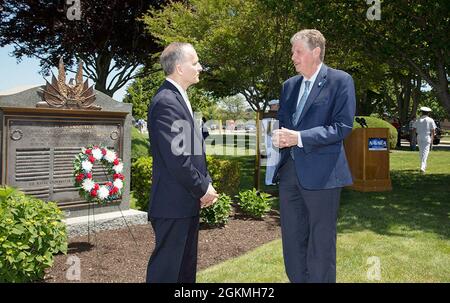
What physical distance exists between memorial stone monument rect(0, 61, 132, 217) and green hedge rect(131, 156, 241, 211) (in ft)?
1.55

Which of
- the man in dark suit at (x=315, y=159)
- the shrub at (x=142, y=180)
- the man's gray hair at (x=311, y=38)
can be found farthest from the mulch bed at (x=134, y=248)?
the man's gray hair at (x=311, y=38)

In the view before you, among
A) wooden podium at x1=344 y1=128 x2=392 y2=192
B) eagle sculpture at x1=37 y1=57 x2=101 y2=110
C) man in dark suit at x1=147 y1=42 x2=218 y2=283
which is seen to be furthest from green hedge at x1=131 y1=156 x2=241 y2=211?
man in dark suit at x1=147 y1=42 x2=218 y2=283

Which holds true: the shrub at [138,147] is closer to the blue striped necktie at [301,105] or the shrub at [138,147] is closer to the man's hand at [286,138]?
the blue striped necktie at [301,105]

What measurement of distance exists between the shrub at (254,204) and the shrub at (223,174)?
65 centimetres

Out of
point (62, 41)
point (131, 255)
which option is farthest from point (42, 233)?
point (62, 41)

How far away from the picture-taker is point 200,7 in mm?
15703

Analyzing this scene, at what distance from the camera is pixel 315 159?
3.62 meters

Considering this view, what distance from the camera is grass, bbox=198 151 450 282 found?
16.8 ft

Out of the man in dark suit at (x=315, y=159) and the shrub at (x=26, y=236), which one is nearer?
the man in dark suit at (x=315, y=159)

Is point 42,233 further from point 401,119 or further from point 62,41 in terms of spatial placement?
point 401,119

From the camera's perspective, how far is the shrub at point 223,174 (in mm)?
8789

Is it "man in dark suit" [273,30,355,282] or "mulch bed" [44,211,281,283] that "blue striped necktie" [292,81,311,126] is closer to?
"man in dark suit" [273,30,355,282]

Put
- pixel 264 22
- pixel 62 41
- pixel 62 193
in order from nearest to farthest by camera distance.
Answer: pixel 62 193, pixel 264 22, pixel 62 41

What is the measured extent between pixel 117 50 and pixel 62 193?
47.5 ft
